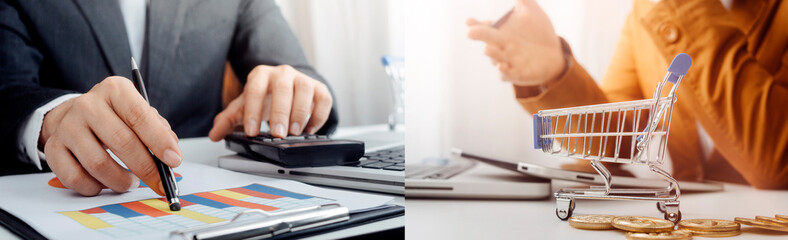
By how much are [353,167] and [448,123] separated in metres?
0.67

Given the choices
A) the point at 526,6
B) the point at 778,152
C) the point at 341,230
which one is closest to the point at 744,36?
the point at 778,152

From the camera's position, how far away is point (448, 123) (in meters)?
1.06

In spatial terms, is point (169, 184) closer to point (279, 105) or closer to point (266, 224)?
point (266, 224)

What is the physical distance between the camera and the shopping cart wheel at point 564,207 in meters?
0.39

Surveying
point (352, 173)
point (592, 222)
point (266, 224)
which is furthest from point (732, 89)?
point (266, 224)

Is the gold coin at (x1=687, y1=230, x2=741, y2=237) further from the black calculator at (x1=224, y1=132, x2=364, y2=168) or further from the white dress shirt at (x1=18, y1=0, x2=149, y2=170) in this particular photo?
the white dress shirt at (x1=18, y1=0, x2=149, y2=170)

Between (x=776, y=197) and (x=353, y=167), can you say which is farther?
(x=776, y=197)

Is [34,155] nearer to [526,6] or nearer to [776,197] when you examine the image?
[526,6]

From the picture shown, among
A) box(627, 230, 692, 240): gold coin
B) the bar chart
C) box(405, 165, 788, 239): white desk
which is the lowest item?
box(405, 165, 788, 239): white desk

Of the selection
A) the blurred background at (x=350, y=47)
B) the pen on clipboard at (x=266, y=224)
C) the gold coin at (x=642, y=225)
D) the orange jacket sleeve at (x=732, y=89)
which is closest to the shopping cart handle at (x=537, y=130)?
the gold coin at (x=642, y=225)

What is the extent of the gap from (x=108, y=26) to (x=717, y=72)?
79cm

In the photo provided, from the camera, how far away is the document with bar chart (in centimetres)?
25

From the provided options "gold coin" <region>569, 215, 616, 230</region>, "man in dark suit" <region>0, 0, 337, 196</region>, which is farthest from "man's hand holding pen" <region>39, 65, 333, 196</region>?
"gold coin" <region>569, 215, 616, 230</region>

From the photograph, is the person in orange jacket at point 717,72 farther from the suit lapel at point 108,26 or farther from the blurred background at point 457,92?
the suit lapel at point 108,26
